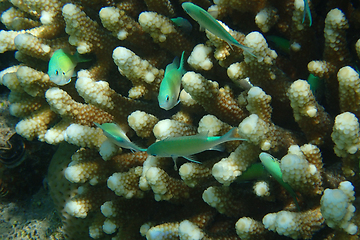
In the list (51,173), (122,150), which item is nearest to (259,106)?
(122,150)

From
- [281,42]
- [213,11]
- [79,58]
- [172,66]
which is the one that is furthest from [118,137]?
[281,42]

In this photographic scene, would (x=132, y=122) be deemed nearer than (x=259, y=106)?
No

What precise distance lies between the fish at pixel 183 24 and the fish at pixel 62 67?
3.95 feet

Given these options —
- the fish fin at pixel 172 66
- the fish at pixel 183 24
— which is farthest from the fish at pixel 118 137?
the fish at pixel 183 24

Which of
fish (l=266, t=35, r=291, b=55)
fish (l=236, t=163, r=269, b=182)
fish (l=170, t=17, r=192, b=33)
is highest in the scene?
fish (l=266, t=35, r=291, b=55)

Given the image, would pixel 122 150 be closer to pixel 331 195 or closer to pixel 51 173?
pixel 51 173

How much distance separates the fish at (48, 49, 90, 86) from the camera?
95.9 inches

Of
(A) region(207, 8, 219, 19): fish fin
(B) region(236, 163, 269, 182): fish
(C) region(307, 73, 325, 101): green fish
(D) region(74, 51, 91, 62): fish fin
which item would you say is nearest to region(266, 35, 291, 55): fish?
(C) region(307, 73, 325, 101): green fish

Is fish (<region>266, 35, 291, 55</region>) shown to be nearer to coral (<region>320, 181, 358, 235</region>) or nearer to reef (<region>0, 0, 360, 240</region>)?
reef (<region>0, 0, 360, 240</region>)

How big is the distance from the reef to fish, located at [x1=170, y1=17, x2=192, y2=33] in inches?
1.1

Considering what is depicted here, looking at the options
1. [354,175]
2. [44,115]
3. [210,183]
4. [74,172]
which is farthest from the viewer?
[44,115]

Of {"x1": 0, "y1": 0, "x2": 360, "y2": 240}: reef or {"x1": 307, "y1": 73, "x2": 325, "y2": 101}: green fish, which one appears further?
{"x1": 307, "y1": 73, "x2": 325, "y2": 101}: green fish

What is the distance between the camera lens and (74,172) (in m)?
2.34

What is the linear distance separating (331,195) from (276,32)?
61.0 inches
